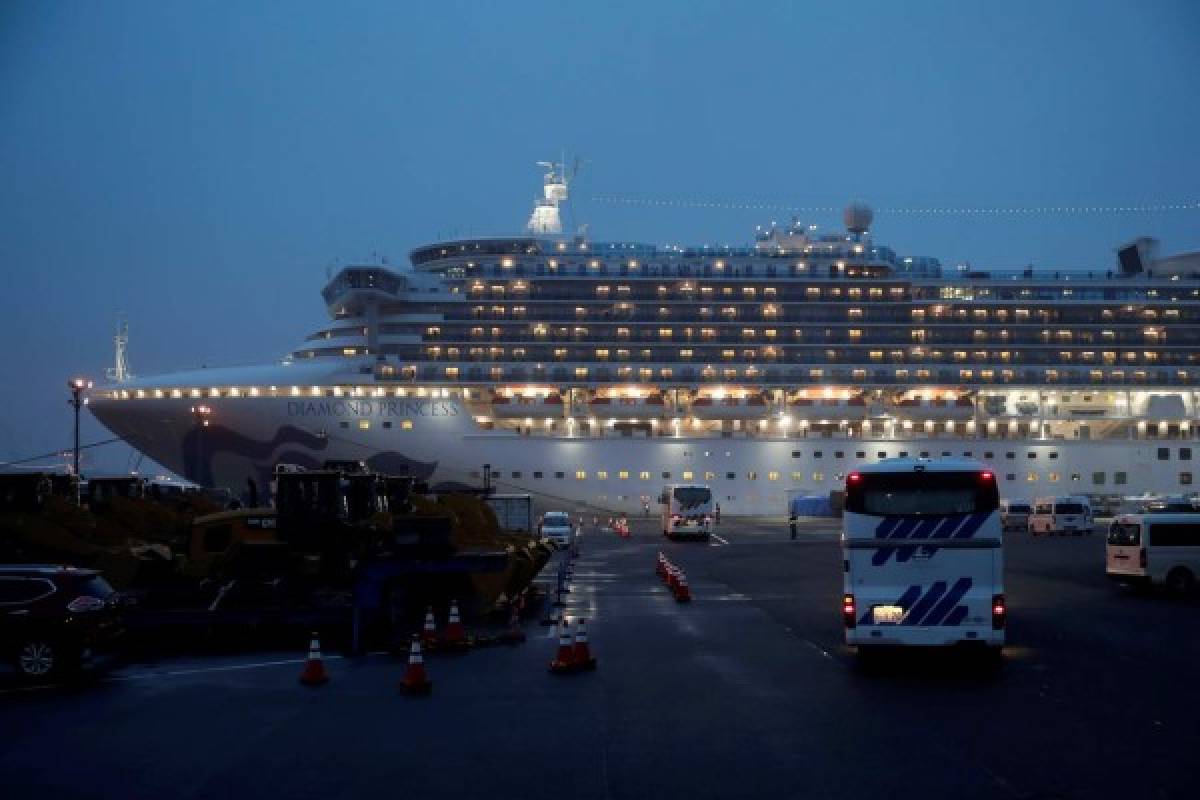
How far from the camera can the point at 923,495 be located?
42.3 feet

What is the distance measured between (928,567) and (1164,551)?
11.8 metres

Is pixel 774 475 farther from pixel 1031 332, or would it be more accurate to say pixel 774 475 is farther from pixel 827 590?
pixel 827 590

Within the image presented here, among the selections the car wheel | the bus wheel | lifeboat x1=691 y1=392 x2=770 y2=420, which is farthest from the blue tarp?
the car wheel

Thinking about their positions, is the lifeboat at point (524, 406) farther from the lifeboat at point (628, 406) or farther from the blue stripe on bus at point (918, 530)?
the blue stripe on bus at point (918, 530)

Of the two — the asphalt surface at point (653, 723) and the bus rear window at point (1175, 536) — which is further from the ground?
the bus rear window at point (1175, 536)

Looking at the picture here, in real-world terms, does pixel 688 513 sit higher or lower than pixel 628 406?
lower

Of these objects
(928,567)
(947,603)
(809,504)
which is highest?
(928,567)

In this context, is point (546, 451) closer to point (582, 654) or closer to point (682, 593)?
point (682, 593)

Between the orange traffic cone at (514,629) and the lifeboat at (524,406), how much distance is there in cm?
3624

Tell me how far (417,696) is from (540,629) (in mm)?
5819

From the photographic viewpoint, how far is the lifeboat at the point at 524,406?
55312 millimetres

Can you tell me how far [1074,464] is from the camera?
57.7m

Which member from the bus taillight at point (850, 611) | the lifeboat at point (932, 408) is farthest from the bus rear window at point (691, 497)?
the bus taillight at point (850, 611)

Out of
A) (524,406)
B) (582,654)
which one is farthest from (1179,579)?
(524,406)
